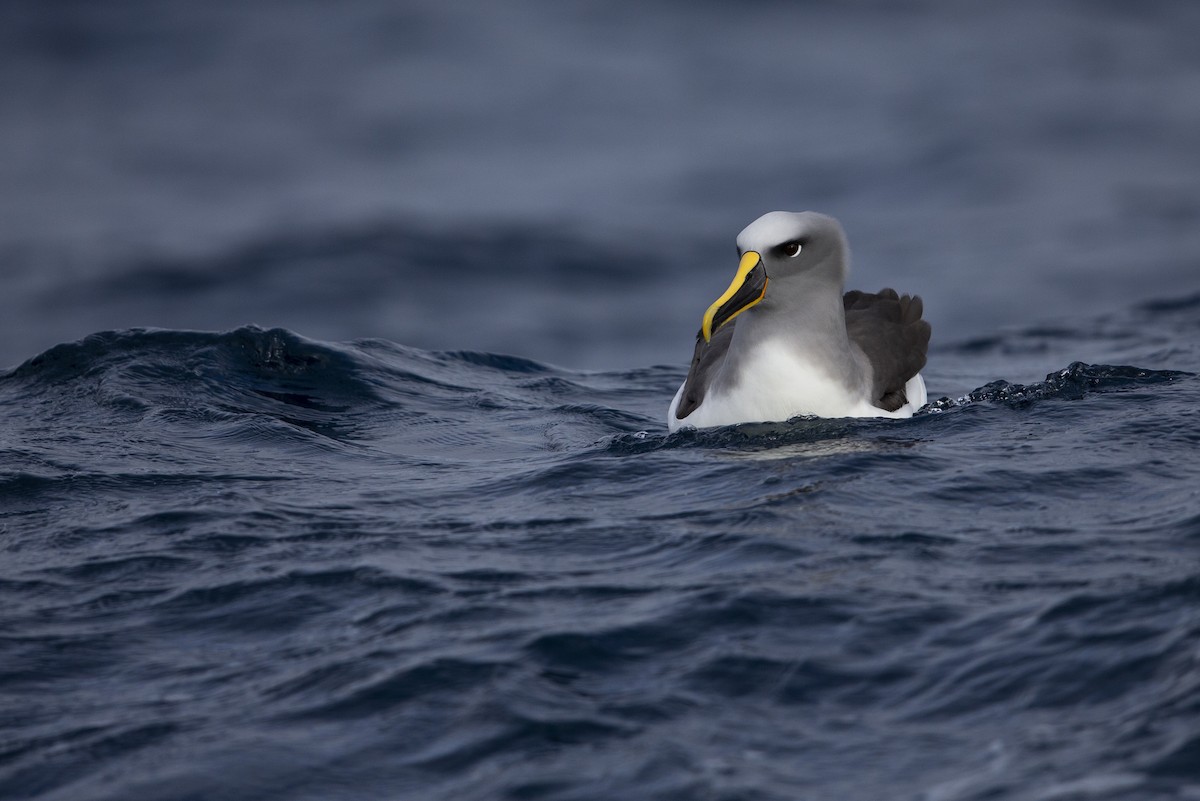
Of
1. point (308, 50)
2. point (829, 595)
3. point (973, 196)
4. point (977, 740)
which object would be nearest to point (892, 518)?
point (829, 595)

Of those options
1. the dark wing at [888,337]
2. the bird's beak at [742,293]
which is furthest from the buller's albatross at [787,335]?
the dark wing at [888,337]

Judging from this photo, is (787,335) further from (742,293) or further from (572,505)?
(572,505)

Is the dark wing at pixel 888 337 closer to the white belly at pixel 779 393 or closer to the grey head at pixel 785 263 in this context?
the white belly at pixel 779 393

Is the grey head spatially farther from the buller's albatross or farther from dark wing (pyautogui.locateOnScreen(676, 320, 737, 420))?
dark wing (pyautogui.locateOnScreen(676, 320, 737, 420))

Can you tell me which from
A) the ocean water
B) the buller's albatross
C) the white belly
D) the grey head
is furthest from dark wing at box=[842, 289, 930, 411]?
the grey head

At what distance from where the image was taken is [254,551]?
22.7 ft

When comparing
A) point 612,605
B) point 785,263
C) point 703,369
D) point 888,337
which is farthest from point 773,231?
point 612,605

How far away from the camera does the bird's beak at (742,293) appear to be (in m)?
8.59

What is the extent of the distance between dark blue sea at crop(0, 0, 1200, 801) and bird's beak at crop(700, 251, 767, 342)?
723mm

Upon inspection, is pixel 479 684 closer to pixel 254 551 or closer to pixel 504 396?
pixel 254 551

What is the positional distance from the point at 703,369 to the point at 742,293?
3.75 feet

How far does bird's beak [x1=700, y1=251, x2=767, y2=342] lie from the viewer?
28.2 ft

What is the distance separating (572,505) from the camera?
25.1 feet

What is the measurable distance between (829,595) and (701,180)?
1718 centimetres
